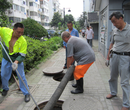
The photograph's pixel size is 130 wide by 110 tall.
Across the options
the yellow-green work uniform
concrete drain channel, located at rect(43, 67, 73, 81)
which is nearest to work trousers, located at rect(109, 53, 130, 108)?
the yellow-green work uniform

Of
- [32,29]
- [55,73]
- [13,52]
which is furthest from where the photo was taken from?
[32,29]

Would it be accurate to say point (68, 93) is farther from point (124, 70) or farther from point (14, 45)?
point (14, 45)

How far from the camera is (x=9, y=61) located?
3.16 meters

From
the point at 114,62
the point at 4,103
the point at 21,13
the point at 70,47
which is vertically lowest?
the point at 4,103

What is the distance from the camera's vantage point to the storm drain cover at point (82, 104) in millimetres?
2818

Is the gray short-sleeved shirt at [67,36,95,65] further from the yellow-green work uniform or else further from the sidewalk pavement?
the yellow-green work uniform

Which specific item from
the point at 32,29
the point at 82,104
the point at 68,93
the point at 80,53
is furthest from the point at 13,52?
the point at 32,29

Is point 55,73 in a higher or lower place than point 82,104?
higher

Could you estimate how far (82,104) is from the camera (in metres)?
2.97

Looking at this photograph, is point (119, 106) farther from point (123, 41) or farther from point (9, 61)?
point (9, 61)

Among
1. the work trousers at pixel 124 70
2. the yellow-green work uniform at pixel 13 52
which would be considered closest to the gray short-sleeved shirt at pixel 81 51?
the work trousers at pixel 124 70

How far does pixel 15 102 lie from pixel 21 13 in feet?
118

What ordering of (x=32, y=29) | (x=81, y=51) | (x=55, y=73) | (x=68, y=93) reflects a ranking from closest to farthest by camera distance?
1. (x=81, y=51)
2. (x=68, y=93)
3. (x=55, y=73)
4. (x=32, y=29)

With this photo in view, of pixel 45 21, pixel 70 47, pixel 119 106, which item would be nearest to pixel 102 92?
pixel 119 106
